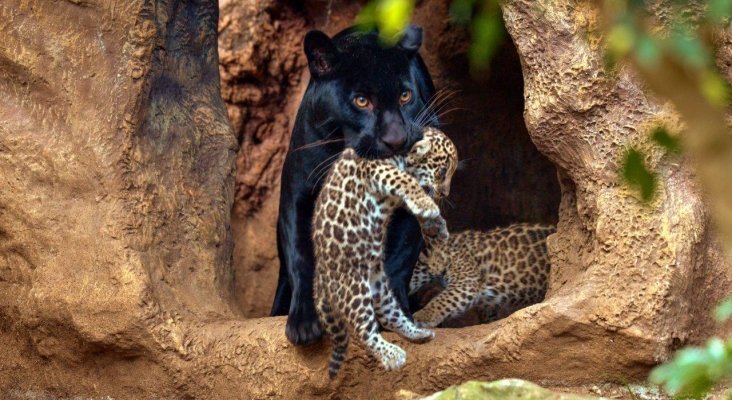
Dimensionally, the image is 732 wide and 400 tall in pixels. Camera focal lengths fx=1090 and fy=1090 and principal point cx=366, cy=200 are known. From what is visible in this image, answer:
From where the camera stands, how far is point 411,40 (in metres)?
5.75

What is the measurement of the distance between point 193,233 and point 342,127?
106cm

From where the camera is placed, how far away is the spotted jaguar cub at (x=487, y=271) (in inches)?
237

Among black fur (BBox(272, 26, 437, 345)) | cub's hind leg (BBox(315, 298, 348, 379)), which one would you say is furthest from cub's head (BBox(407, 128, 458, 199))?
cub's hind leg (BBox(315, 298, 348, 379))

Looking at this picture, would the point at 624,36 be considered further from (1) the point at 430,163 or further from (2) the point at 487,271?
(2) the point at 487,271

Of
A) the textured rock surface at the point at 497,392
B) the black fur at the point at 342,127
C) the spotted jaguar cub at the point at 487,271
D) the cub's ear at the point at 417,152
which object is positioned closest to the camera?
the textured rock surface at the point at 497,392

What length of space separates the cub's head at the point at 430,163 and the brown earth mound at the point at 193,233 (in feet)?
1.43

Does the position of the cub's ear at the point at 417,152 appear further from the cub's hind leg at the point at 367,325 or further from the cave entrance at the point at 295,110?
the cave entrance at the point at 295,110

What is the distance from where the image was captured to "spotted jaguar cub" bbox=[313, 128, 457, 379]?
A: 4.70 meters

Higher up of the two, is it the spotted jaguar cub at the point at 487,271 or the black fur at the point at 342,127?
the black fur at the point at 342,127

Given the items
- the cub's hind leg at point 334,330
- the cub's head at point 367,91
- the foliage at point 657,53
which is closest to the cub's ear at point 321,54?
the cub's head at point 367,91

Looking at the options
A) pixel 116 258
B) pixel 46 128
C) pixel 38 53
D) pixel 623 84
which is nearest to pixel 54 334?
pixel 116 258

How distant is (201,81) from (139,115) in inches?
27.2

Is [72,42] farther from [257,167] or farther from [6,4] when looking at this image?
[257,167]

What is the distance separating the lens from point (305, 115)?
5.81 meters
